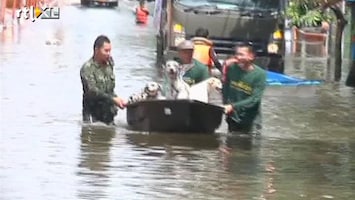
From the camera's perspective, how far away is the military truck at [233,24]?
2358 centimetres

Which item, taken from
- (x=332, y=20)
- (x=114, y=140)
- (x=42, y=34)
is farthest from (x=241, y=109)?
(x=42, y=34)

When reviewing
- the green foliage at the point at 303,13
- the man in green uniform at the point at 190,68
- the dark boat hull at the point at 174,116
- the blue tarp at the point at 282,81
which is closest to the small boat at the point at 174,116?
the dark boat hull at the point at 174,116

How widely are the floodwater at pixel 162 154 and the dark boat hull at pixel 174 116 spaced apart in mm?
126

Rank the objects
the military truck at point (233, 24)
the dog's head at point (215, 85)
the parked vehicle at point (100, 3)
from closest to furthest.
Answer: the dog's head at point (215, 85)
the military truck at point (233, 24)
the parked vehicle at point (100, 3)

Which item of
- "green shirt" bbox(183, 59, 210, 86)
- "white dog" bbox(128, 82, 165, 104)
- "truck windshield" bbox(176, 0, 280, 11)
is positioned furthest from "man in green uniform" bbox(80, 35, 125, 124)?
"truck windshield" bbox(176, 0, 280, 11)

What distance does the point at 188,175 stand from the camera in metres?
11.0

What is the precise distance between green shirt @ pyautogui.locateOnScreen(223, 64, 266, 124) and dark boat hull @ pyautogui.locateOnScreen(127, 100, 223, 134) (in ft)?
0.96

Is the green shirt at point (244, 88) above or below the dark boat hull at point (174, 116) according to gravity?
above

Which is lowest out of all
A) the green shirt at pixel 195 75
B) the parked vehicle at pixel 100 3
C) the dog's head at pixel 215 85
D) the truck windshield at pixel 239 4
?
the dog's head at pixel 215 85

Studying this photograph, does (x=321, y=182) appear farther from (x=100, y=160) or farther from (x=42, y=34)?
(x=42, y=34)

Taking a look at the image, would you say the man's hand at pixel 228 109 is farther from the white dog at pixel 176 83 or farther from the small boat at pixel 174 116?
the white dog at pixel 176 83

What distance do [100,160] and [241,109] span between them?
2478 mm

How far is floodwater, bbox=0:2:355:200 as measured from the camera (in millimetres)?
10125

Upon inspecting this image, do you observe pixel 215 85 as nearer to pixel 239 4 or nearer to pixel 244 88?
pixel 244 88
